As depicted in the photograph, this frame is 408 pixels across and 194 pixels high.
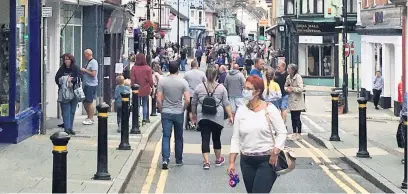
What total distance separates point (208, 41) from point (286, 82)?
104m

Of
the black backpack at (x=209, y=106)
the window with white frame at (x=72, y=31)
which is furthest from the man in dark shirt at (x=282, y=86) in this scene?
the window with white frame at (x=72, y=31)

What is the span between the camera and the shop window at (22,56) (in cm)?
1430

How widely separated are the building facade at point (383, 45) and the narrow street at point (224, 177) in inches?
516

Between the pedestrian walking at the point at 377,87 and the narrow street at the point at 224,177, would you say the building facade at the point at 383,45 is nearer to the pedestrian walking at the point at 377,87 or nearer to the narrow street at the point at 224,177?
the pedestrian walking at the point at 377,87

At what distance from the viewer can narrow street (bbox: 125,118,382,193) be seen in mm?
10828

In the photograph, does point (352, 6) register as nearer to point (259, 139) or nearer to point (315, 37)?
point (315, 37)

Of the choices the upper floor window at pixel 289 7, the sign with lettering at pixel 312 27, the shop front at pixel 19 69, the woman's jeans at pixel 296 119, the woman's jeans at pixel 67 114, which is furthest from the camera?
the upper floor window at pixel 289 7

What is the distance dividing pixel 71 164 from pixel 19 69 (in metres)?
3.37

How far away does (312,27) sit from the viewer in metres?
46.9

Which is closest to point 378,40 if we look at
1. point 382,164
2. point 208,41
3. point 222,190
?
point 382,164

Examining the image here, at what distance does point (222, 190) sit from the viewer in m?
10.7

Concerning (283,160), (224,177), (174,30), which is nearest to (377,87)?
(224,177)

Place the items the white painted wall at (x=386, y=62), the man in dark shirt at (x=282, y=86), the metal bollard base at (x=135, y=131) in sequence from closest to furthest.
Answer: the metal bollard base at (x=135, y=131) < the man in dark shirt at (x=282, y=86) < the white painted wall at (x=386, y=62)

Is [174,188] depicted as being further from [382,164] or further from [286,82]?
[286,82]
